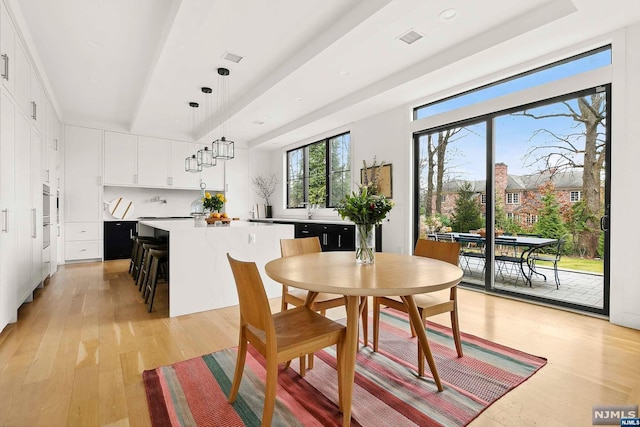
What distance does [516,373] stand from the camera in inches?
78.0

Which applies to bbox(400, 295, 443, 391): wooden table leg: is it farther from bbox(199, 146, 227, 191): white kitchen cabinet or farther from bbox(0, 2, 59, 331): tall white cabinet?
bbox(199, 146, 227, 191): white kitchen cabinet

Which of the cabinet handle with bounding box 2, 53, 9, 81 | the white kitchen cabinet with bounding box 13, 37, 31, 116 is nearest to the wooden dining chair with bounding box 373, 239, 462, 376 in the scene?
the cabinet handle with bounding box 2, 53, 9, 81

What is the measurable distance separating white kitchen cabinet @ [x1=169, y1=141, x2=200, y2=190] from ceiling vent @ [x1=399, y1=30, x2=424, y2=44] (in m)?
5.59

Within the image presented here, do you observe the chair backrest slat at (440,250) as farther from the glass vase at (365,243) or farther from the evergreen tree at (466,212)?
the evergreen tree at (466,212)

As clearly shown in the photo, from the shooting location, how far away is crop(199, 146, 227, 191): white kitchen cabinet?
24.7 feet

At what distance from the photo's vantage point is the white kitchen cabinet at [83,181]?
606cm

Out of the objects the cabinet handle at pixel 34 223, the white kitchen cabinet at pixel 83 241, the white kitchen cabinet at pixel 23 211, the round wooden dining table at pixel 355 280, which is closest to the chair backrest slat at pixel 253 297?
the round wooden dining table at pixel 355 280

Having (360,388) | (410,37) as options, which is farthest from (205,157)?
(360,388)

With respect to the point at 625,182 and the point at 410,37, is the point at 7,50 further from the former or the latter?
the point at 625,182

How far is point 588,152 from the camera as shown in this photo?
311 centimetres

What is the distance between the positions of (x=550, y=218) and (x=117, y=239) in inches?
288

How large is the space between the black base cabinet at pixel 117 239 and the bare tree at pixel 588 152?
7.28m

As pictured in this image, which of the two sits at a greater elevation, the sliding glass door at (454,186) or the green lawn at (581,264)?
the sliding glass door at (454,186)

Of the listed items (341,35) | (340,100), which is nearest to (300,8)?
(341,35)
